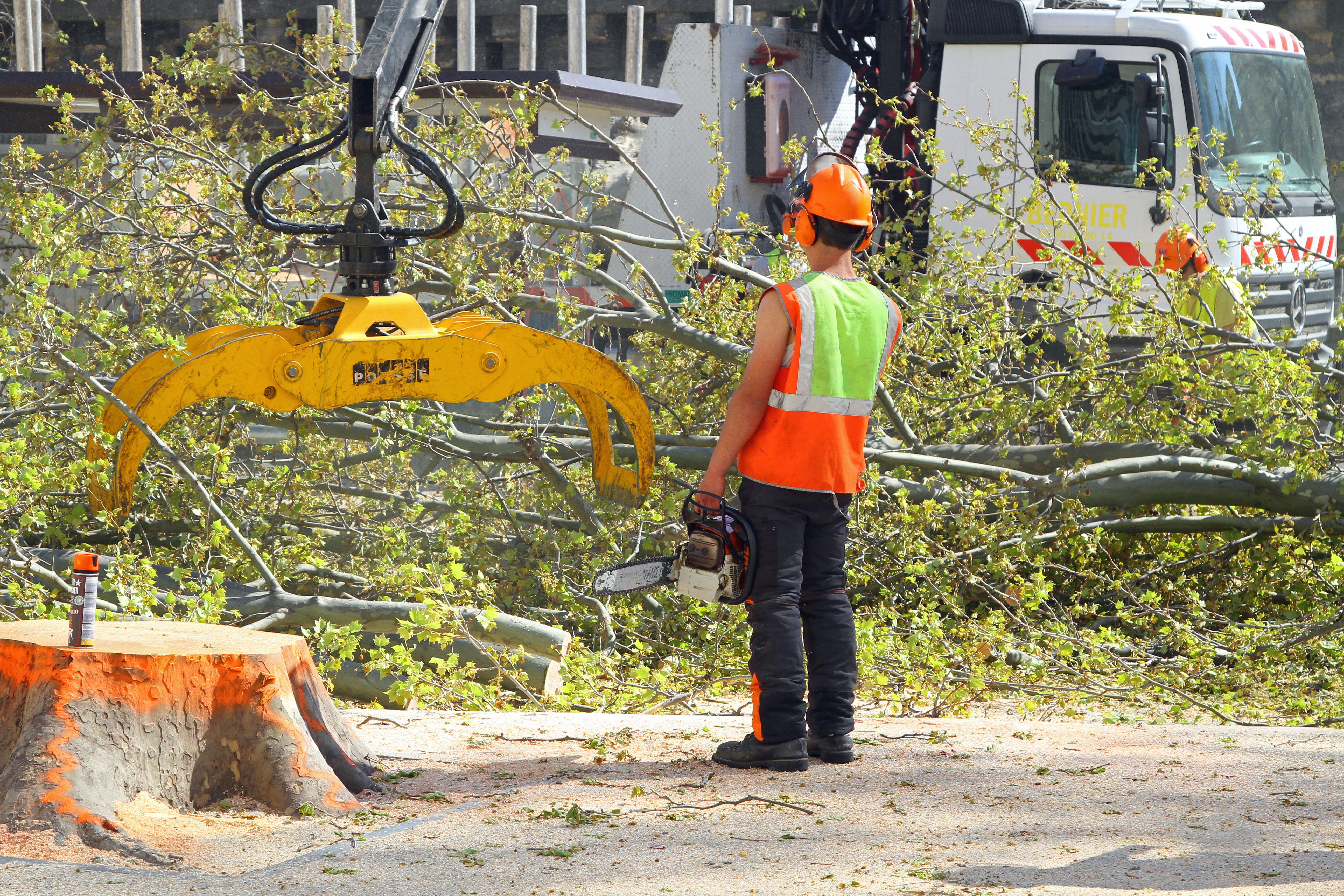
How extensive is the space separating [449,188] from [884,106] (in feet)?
24.0

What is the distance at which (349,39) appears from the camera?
752cm

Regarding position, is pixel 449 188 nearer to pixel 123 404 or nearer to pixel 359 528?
pixel 123 404

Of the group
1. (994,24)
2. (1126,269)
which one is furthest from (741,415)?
(994,24)

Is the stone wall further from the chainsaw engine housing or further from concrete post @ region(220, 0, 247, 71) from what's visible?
the chainsaw engine housing

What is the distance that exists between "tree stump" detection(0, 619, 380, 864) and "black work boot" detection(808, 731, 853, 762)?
1.32 meters

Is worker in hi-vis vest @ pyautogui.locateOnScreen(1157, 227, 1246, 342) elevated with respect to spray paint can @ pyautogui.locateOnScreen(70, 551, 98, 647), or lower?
elevated

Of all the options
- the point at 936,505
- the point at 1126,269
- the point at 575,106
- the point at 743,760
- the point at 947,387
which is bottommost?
the point at 743,760

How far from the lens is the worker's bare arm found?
12.7ft

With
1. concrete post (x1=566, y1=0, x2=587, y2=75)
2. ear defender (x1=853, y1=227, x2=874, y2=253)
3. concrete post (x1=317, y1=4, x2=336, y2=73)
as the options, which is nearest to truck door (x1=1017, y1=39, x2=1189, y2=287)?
concrete post (x1=566, y1=0, x2=587, y2=75)

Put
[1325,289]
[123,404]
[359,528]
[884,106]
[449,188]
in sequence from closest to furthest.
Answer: [449,188] → [123,404] → [359,528] → [1325,289] → [884,106]

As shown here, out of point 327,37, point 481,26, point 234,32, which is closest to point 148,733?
point 327,37

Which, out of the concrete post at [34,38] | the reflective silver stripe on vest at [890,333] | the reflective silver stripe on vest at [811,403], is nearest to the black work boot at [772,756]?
the reflective silver stripe on vest at [811,403]

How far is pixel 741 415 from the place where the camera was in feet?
12.8

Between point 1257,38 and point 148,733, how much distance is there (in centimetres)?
852
